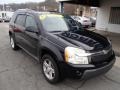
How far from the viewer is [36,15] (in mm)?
4086

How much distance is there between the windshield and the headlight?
1.08 m

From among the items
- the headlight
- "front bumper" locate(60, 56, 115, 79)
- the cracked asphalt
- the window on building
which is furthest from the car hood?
the window on building

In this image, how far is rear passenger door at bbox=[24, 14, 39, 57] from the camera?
13.0ft

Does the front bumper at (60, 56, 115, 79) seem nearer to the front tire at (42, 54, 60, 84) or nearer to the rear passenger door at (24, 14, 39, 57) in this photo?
the front tire at (42, 54, 60, 84)

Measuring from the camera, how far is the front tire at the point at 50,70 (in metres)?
3.31

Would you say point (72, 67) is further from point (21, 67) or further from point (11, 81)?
point (21, 67)

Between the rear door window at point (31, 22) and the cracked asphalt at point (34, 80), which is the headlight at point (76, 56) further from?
the rear door window at point (31, 22)

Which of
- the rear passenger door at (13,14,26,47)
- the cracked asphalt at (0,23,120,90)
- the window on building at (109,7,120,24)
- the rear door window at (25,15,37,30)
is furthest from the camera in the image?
the window on building at (109,7,120,24)

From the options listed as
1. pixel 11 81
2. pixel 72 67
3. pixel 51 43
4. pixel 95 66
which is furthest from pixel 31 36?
pixel 95 66

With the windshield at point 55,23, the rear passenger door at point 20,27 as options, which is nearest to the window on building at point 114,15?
the windshield at point 55,23

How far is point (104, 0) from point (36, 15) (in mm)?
9844

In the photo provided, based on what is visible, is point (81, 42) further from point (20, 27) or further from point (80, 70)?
point (20, 27)

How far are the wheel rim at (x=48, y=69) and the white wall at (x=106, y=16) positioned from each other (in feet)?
31.1

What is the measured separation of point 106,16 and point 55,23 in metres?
9.49
